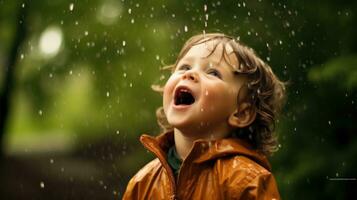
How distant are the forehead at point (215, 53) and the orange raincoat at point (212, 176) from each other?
0.41 metres

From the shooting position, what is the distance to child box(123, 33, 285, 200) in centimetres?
318

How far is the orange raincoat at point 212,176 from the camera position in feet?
10.1

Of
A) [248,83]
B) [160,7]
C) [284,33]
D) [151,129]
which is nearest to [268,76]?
[248,83]

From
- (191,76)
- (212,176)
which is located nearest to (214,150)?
(212,176)

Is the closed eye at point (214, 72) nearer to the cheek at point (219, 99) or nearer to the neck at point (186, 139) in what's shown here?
the cheek at point (219, 99)

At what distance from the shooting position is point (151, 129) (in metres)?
10.1

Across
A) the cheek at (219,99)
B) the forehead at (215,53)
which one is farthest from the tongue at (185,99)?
the forehead at (215,53)

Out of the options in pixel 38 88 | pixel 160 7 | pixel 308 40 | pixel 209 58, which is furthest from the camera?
pixel 38 88

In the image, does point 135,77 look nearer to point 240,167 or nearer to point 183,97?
point 183,97

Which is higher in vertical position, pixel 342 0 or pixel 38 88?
pixel 342 0

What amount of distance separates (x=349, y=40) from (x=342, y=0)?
0.37 m

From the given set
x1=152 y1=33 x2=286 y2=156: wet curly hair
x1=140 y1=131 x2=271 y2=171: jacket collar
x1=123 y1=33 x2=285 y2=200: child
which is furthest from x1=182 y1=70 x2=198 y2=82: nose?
x1=140 y1=131 x2=271 y2=171: jacket collar

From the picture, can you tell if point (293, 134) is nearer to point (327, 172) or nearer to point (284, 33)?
point (327, 172)

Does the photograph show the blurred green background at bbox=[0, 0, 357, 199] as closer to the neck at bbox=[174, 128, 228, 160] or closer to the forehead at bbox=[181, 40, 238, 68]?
the forehead at bbox=[181, 40, 238, 68]
